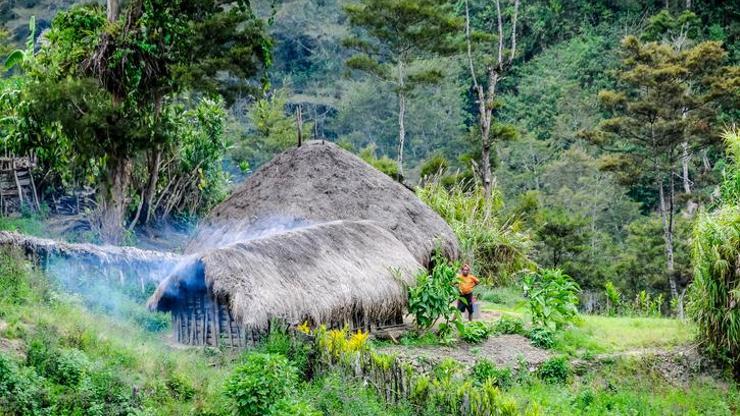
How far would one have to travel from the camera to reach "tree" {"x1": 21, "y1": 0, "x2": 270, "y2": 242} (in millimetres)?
15172

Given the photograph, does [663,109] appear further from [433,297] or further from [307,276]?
[307,276]

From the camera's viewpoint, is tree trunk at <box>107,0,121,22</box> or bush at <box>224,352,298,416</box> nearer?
bush at <box>224,352,298,416</box>

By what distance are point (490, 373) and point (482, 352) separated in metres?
0.97

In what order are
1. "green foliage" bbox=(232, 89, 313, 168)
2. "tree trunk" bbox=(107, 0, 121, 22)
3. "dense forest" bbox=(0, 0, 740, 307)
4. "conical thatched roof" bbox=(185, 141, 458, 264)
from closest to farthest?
"conical thatched roof" bbox=(185, 141, 458, 264) → "dense forest" bbox=(0, 0, 740, 307) → "tree trunk" bbox=(107, 0, 121, 22) → "green foliage" bbox=(232, 89, 313, 168)

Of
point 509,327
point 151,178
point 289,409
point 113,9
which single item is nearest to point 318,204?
point 509,327

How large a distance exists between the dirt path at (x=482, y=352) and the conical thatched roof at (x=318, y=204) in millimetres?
2391

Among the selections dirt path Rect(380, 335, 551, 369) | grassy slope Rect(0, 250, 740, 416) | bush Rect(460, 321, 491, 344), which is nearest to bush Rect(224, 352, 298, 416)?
grassy slope Rect(0, 250, 740, 416)

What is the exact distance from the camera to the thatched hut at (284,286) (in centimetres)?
1134

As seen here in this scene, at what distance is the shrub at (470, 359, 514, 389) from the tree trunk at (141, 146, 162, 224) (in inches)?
284

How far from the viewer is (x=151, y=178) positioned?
1695cm

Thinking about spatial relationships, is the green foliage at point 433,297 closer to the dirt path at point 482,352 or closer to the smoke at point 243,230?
the dirt path at point 482,352

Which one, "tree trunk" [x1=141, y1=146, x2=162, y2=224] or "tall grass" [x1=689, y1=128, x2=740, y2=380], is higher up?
"tree trunk" [x1=141, y1=146, x2=162, y2=224]

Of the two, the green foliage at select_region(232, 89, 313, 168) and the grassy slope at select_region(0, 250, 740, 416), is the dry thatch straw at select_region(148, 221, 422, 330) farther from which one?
the green foliage at select_region(232, 89, 313, 168)

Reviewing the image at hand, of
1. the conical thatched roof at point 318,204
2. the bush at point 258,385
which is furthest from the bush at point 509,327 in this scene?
the bush at point 258,385
